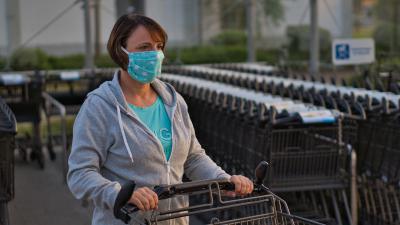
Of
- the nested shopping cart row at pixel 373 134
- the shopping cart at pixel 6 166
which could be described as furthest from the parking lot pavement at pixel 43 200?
the nested shopping cart row at pixel 373 134

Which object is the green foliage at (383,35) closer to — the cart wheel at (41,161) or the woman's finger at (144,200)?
the cart wheel at (41,161)

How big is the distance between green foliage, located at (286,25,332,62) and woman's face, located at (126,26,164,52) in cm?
1797

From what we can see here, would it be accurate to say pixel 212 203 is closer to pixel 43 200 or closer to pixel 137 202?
pixel 137 202

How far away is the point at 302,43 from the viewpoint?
69.6ft

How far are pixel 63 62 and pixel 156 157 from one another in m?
15.7

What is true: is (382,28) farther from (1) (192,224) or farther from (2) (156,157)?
(2) (156,157)

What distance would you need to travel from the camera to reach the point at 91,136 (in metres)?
2.76

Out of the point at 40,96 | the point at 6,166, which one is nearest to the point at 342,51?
the point at 40,96

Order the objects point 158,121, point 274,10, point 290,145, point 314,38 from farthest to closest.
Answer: point 274,10
point 314,38
point 290,145
point 158,121

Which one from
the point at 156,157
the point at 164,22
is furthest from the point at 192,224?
the point at 164,22

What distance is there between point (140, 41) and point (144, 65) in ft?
0.35

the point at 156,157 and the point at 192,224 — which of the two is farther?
the point at 192,224

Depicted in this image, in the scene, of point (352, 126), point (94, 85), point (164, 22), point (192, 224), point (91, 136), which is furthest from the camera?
point (164, 22)

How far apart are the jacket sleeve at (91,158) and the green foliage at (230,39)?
19678 millimetres
